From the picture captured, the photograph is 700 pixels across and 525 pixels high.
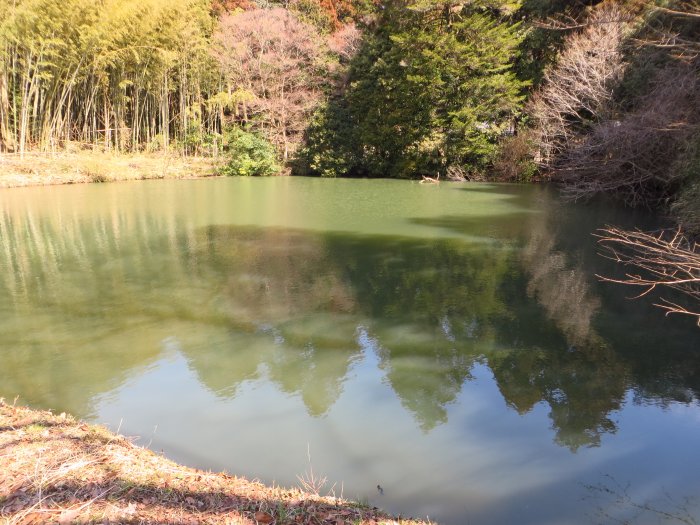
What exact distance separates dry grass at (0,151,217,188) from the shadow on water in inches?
351

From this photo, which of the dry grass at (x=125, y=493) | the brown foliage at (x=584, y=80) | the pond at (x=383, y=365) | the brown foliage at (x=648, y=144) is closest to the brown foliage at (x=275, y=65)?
the brown foliage at (x=584, y=80)

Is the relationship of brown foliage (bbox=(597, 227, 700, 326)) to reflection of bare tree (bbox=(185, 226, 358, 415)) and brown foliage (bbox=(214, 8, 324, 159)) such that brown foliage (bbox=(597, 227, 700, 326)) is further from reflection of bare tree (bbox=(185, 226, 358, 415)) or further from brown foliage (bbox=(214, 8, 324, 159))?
brown foliage (bbox=(214, 8, 324, 159))

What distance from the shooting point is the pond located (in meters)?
2.55

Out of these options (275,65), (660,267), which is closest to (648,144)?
(660,267)

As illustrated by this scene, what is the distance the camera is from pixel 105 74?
17625 millimetres

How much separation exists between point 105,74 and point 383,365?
18.0m

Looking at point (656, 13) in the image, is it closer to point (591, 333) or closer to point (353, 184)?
point (591, 333)

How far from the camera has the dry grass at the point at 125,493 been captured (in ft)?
5.90

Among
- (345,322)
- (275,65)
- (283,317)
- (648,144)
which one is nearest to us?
(345,322)

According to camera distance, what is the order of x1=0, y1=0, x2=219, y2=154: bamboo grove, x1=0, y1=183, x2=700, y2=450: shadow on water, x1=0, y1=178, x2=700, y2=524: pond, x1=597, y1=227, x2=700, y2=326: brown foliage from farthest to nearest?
x1=0, y1=0, x2=219, y2=154: bamboo grove
x1=597, y1=227, x2=700, y2=326: brown foliage
x1=0, y1=183, x2=700, y2=450: shadow on water
x1=0, y1=178, x2=700, y2=524: pond

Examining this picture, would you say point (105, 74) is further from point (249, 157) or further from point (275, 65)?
point (275, 65)

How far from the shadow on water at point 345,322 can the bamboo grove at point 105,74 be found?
1000 centimetres

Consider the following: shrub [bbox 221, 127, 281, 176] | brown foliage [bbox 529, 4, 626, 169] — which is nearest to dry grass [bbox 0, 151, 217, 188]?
shrub [bbox 221, 127, 281, 176]

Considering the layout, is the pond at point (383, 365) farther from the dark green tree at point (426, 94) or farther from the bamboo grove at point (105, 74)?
the dark green tree at point (426, 94)
